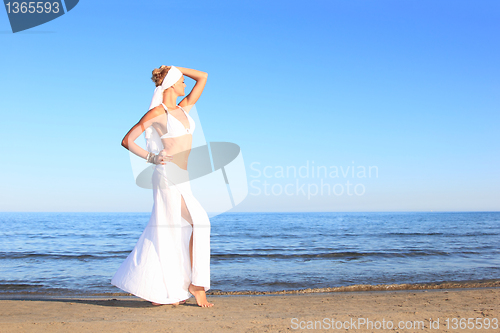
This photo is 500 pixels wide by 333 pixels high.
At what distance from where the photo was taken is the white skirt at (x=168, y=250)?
3.61 metres

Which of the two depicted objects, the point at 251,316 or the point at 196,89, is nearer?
the point at 251,316

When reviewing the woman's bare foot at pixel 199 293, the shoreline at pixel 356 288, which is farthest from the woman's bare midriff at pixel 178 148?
the shoreline at pixel 356 288

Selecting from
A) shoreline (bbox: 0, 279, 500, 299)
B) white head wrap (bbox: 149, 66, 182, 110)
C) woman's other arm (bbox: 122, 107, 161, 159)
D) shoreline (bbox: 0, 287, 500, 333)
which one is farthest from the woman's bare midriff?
shoreline (bbox: 0, 279, 500, 299)

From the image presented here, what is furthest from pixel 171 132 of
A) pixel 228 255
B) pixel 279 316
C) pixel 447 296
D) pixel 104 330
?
pixel 228 255

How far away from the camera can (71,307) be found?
422cm

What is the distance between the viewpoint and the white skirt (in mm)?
3613

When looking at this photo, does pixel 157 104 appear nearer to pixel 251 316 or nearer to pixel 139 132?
pixel 139 132

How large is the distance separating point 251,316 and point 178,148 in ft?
6.79

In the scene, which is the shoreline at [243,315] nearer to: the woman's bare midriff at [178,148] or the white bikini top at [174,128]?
the woman's bare midriff at [178,148]

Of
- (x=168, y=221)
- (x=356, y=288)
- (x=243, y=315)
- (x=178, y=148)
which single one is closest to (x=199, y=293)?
(x=243, y=315)

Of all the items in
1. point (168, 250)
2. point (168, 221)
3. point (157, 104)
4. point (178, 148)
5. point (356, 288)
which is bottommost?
point (356, 288)

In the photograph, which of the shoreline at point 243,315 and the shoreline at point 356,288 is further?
the shoreline at point 356,288

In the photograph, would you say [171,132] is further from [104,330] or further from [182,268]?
[104,330]

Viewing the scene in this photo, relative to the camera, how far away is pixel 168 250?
12.0 ft
